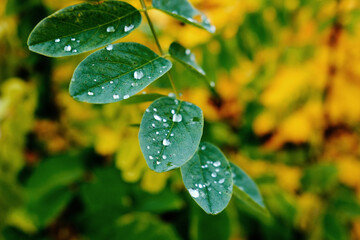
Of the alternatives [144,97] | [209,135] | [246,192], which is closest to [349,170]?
[209,135]

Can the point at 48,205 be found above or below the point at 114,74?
below

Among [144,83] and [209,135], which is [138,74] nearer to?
[144,83]

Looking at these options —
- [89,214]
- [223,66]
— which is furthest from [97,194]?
[223,66]

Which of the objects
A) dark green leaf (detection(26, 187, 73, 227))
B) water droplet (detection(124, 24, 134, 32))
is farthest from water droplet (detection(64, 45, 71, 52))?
dark green leaf (detection(26, 187, 73, 227))

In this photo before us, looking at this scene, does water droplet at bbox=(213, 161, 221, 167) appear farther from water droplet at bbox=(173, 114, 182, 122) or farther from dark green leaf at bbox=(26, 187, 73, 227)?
dark green leaf at bbox=(26, 187, 73, 227)

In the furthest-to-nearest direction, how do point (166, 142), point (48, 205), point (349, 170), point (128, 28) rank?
1. point (349, 170)
2. point (48, 205)
3. point (128, 28)
4. point (166, 142)

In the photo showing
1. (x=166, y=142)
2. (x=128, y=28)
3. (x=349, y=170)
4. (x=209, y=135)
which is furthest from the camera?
(x=349, y=170)

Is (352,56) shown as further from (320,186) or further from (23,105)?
(23,105)
